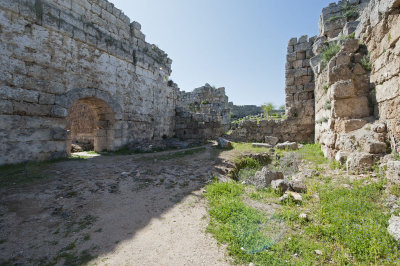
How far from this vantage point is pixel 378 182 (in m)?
Answer: 3.18

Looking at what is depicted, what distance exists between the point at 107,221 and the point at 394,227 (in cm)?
351

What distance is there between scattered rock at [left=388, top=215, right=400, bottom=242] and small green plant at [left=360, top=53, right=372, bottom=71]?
3.91m

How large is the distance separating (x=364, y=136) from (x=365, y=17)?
3159mm

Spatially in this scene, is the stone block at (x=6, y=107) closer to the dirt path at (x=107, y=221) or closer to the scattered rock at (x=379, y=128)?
the dirt path at (x=107, y=221)

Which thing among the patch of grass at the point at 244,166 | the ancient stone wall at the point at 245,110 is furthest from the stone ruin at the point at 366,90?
the ancient stone wall at the point at 245,110

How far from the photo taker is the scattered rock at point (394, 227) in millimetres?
2036

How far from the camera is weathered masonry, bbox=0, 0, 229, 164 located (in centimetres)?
549

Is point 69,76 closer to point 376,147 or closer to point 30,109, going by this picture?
point 30,109

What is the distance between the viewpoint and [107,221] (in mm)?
2848

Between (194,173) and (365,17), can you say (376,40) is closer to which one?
(365,17)

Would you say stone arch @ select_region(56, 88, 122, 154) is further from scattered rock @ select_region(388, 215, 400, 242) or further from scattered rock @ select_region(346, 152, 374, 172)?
scattered rock @ select_region(388, 215, 400, 242)

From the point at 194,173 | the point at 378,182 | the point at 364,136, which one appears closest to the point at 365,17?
the point at 364,136

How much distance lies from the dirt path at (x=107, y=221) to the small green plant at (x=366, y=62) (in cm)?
460

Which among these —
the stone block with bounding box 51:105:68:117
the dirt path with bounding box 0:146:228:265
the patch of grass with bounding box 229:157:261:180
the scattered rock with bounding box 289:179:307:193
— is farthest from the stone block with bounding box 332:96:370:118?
the stone block with bounding box 51:105:68:117
